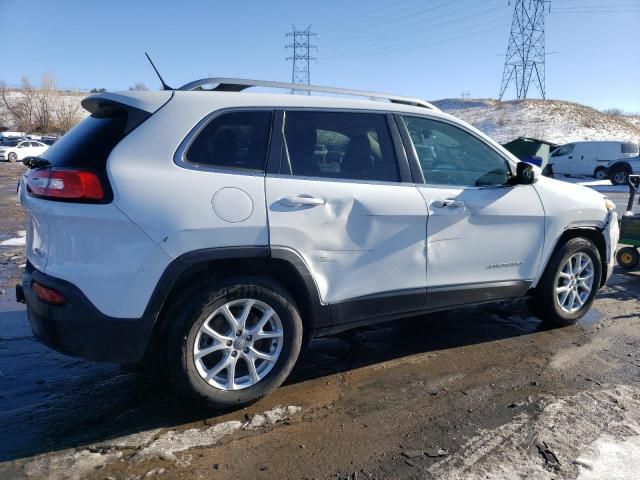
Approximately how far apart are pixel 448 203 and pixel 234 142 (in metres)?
1.54

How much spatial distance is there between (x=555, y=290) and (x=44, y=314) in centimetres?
380

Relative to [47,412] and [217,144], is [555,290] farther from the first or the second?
[47,412]

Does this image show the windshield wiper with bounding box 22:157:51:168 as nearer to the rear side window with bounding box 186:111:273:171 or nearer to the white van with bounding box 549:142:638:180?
the rear side window with bounding box 186:111:273:171

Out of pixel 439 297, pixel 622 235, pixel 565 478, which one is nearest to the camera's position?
pixel 565 478

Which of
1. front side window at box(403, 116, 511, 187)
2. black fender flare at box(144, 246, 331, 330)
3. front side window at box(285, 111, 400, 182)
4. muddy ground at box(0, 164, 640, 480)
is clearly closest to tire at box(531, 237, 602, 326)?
muddy ground at box(0, 164, 640, 480)

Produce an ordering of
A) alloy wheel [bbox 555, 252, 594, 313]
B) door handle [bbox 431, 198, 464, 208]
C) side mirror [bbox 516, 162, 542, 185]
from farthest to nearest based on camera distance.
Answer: alloy wheel [bbox 555, 252, 594, 313], side mirror [bbox 516, 162, 542, 185], door handle [bbox 431, 198, 464, 208]

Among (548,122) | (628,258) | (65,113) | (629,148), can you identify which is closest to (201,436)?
(628,258)

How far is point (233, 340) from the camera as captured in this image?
10.2ft

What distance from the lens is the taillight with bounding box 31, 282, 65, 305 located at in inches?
108

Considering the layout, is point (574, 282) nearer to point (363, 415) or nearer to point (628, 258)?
point (363, 415)

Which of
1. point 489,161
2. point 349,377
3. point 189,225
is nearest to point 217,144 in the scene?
point 189,225

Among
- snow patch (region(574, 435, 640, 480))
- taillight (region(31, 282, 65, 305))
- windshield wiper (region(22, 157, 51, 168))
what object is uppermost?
windshield wiper (region(22, 157, 51, 168))

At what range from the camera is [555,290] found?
4.46 metres

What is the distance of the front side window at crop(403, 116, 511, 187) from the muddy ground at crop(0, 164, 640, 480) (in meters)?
1.35
